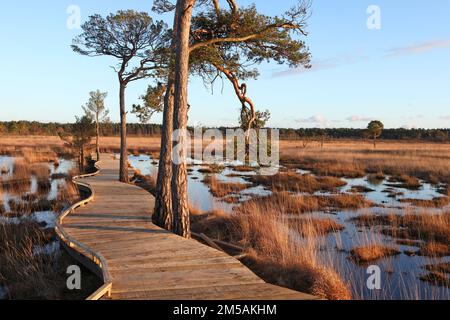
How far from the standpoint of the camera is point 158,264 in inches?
243

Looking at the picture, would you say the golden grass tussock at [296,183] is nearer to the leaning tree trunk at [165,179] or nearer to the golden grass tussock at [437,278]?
the leaning tree trunk at [165,179]

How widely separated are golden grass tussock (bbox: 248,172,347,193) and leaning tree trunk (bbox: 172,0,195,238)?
40.0 feet

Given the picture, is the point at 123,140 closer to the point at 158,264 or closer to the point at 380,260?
the point at 158,264

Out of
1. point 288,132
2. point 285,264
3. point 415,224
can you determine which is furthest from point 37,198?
point 288,132

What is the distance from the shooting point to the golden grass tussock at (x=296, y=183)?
20.8 meters

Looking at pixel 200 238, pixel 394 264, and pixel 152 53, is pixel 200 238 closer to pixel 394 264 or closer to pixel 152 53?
pixel 394 264

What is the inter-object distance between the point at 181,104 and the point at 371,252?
19.8 ft

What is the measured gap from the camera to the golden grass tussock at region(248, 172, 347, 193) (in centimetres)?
2080

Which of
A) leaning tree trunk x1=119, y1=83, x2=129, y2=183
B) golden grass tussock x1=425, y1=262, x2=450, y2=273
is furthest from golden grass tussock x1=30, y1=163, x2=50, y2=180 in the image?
golden grass tussock x1=425, y1=262, x2=450, y2=273

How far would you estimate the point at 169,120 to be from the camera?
385 inches

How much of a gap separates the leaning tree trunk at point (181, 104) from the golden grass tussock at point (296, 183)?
12189 millimetres

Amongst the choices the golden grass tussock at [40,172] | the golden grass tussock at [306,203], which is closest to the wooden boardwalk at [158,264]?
the golden grass tussock at [306,203]

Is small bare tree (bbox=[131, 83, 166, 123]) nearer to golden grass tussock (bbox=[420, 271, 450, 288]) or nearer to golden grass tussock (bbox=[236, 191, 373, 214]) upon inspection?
golden grass tussock (bbox=[236, 191, 373, 214])
